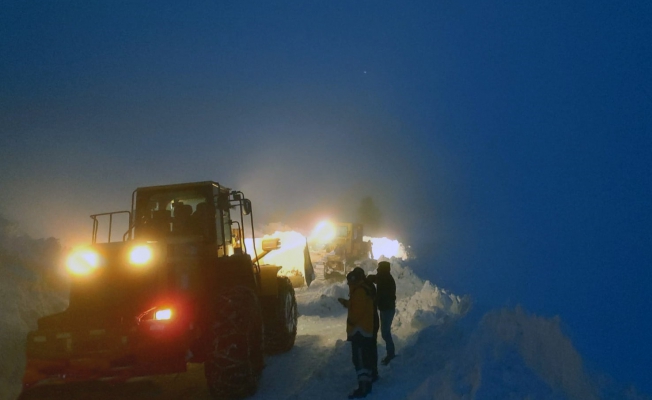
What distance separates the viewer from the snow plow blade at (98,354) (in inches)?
221

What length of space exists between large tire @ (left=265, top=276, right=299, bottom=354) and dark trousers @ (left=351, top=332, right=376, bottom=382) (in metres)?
2.67

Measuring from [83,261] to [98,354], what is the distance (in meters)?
1.32

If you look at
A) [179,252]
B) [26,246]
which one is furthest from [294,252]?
[179,252]

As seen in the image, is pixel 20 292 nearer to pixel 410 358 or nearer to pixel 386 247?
pixel 410 358

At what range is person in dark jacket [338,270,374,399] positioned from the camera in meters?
6.26

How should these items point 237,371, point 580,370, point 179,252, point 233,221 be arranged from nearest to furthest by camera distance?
1. point 580,370
2. point 237,371
3. point 179,252
4. point 233,221

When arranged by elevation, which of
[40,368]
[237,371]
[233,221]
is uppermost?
[233,221]

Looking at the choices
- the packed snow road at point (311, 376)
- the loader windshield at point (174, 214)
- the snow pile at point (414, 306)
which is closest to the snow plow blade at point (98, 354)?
the packed snow road at point (311, 376)

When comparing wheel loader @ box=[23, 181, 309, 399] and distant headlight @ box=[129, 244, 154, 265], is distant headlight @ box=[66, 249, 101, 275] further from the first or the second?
distant headlight @ box=[129, 244, 154, 265]

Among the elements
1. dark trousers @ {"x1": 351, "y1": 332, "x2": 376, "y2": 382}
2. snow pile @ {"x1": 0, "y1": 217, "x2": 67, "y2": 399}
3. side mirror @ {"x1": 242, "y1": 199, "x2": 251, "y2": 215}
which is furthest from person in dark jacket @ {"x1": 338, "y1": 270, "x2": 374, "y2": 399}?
snow pile @ {"x1": 0, "y1": 217, "x2": 67, "y2": 399}

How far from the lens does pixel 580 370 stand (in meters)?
5.00

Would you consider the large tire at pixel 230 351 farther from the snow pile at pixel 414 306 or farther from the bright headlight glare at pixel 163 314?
the snow pile at pixel 414 306

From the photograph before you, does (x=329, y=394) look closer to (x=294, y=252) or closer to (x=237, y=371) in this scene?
(x=237, y=371)

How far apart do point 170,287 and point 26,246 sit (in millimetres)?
5855
